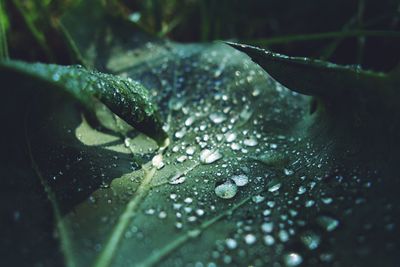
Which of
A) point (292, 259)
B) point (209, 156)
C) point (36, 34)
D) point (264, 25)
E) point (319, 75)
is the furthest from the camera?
point (264, 25)

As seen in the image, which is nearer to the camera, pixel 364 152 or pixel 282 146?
pixel 364 152

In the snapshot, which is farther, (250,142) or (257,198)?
(250,142)

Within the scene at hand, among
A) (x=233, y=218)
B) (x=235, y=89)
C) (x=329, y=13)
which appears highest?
(x=329, y=13)

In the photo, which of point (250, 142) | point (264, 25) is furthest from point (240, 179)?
point (264, 25)

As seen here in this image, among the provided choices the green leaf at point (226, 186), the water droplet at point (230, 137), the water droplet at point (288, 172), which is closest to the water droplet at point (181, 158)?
the green leaf at point (226, 186)

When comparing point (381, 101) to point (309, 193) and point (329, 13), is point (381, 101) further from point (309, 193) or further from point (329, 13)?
point (329, 13)

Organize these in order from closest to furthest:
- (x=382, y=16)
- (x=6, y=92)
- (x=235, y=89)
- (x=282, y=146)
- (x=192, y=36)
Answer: (x=6, y=92)
(x=282, y=146)
(x=235, y=89)
(x=382, y=16)
(x=192, y=36)

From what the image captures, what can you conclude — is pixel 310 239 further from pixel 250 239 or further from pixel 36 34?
pixel 36 34

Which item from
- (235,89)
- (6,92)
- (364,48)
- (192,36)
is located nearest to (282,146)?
(235,89)
